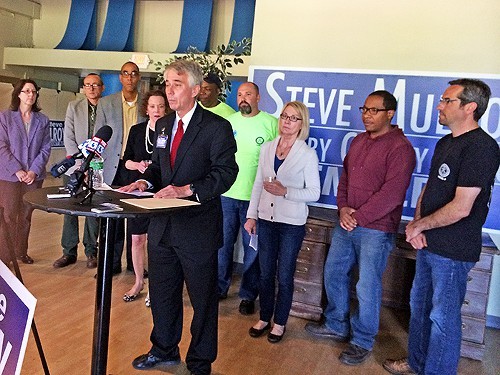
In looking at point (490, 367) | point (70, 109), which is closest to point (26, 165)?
point (70, 109)

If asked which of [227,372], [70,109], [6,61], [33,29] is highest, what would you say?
[33,29]

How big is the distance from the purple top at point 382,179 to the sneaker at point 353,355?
0.75 metres

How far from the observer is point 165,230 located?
2.20 meters

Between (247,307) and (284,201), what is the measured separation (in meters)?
1.01

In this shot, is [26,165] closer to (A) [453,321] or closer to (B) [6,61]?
(A) [453,321]

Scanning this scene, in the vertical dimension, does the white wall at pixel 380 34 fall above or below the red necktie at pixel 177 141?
above

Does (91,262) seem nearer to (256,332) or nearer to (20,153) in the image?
(20,153)

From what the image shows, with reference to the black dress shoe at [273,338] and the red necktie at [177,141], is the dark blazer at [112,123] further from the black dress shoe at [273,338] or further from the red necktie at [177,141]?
the black dress shoe at [273,338]

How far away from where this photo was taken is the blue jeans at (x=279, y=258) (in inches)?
109

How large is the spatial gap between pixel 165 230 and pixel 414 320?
146 cm

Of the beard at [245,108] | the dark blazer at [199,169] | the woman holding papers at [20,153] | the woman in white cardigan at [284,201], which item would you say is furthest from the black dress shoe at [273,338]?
the woman holding papers at [20,153]

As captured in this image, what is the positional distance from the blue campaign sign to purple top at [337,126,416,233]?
31.6 inches

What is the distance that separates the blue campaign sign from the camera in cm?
334

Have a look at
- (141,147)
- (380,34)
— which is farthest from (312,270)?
(380,34)
